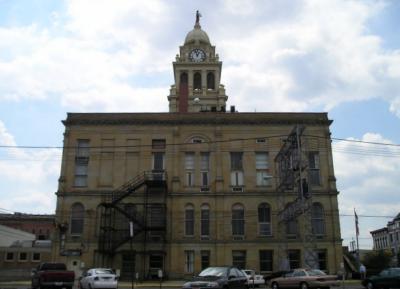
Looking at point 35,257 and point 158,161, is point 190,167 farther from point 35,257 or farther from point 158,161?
point 35,257

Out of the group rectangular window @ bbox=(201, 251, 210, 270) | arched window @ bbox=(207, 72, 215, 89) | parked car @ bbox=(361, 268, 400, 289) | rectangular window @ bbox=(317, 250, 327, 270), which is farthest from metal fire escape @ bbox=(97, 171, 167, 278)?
arched window @ bbox=(207, 72, 215, 89)

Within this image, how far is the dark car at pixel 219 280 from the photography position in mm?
18516

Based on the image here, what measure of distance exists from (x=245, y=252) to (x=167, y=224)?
25.4 ft

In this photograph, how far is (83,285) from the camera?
28.8m

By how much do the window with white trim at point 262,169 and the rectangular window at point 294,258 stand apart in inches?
266

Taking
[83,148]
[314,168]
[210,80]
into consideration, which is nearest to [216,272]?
[314,168]

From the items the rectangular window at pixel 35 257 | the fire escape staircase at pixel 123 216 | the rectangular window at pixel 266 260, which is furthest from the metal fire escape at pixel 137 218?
the rectangular window at pixel 35 257

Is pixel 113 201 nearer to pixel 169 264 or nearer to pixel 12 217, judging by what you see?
pixel 169 264

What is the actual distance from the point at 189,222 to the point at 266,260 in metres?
8.00

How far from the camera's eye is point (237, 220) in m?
44.1

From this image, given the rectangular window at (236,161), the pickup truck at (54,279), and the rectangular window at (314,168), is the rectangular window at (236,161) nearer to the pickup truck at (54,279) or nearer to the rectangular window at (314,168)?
the rectangular window at (314,168)

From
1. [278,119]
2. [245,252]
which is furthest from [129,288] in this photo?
[278,119]

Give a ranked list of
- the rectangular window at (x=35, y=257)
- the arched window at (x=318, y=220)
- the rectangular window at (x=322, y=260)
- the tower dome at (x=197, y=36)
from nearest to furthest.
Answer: the rectangular window at (x=322, y=260) → the arched window at (x=318, y=220) → the rectangular window at (x=35, y=257) → the tower dome at (x=197, y=36)

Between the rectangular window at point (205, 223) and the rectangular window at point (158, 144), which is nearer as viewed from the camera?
the rectangular window at point (205, 223)
